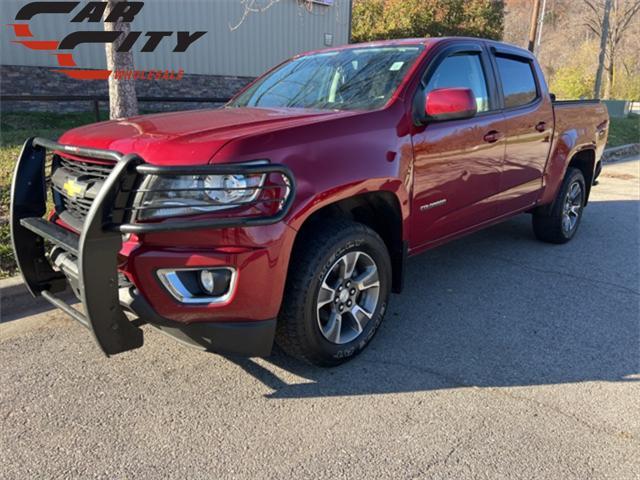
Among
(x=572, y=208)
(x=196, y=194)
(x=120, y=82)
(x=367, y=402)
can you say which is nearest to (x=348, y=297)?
(x=367, y=402)

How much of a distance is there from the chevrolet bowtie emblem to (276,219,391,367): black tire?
116cm

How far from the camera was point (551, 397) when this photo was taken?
294cm

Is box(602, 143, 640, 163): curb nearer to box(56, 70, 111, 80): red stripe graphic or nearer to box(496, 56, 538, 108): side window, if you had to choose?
box(496, 56, 538, 108): side window

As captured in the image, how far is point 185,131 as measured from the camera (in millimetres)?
2773

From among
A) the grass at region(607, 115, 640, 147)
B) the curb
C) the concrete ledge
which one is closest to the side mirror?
the concrete ledge

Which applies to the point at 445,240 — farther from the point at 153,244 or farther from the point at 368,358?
the point at 153,244

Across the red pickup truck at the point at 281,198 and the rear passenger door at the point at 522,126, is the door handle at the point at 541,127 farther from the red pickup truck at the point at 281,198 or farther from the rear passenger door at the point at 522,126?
the red pickup truck at the point at 281,198

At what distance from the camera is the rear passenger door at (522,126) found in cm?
442

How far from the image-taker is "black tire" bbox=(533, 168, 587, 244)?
5480mm

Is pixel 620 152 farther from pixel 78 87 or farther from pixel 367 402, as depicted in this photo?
pixel 367 402

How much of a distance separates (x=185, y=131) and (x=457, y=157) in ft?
6.33

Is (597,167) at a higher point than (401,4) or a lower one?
lower

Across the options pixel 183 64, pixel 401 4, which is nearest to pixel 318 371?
pixel 183 64

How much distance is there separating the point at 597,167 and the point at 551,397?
4.08 metres
